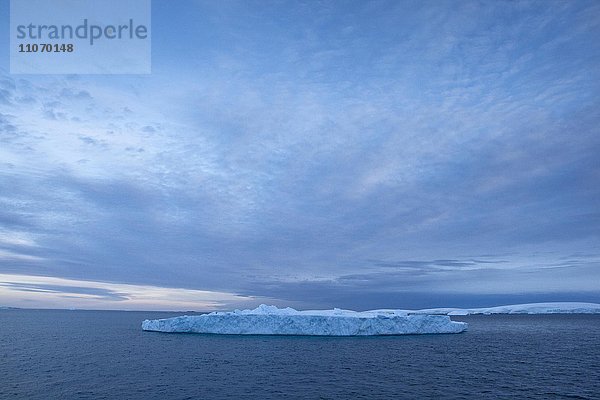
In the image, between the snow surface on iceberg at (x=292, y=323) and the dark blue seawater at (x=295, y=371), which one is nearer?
the dark blue seawater at (x=295, y=371)

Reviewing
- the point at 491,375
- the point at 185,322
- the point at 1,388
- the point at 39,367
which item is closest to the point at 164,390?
the point at 1,388

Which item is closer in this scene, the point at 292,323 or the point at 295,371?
the point at 295,371

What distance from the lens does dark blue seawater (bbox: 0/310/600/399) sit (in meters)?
31.1

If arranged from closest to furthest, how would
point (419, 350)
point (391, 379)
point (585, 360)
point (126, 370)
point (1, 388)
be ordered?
point (1, 388)
point (391, 379)
point (126, 370)
point (585, 360)
point (419, 350)

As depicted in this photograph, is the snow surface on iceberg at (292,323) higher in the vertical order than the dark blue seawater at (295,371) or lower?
lower

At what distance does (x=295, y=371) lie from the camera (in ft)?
130

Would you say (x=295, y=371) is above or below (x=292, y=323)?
above

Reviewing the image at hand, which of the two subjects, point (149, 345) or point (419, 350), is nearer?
point (419, 350)

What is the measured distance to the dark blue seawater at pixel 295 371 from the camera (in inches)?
1225

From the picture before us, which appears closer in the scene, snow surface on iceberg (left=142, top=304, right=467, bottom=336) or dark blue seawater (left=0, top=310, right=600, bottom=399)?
dark blue seawater (left=0, top=310, right=600, bottom=399)

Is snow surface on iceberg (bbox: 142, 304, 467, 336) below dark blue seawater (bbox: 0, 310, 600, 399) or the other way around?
below

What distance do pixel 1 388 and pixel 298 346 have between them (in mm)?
38206

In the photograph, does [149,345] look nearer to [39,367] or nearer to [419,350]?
[39,367]

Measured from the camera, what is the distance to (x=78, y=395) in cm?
2995
